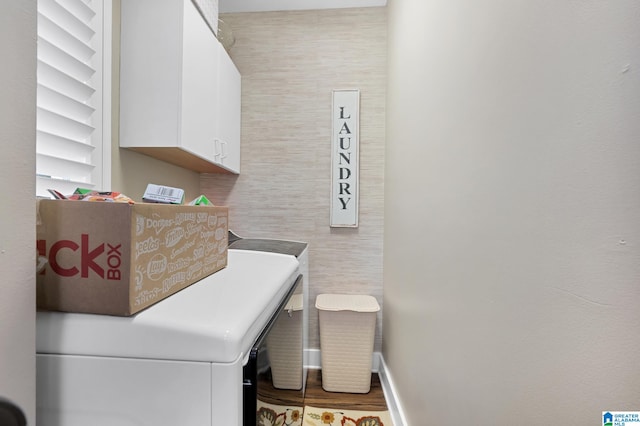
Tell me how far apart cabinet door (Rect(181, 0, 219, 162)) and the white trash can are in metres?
1.20

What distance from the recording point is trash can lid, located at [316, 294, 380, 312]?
186 cm

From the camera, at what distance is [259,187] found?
2.21 metres

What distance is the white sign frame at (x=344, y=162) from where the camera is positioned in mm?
2146

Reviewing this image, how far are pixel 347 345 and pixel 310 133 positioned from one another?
1.47 metres

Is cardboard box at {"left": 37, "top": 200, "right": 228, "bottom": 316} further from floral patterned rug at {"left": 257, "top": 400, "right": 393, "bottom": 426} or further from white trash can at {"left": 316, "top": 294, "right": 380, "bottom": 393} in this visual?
white trash can at {"left": 316, "top": 294, "right": 380, "bottom": 393}

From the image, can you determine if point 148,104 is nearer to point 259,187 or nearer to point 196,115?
point 196,115

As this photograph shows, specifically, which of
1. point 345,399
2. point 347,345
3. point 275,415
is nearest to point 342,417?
point 345,399

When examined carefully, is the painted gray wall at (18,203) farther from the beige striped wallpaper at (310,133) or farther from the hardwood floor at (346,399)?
the beige striped wallpaper at (310,133)

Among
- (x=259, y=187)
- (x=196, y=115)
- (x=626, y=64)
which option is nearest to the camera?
(x=626, y=64)

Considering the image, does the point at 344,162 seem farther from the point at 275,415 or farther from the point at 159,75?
the point at 275,415

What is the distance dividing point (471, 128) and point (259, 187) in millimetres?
1633

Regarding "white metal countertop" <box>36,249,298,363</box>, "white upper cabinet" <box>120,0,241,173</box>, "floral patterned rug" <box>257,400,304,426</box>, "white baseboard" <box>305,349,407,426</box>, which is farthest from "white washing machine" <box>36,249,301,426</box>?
"white baseboard" <box>305,349,407,426</box>

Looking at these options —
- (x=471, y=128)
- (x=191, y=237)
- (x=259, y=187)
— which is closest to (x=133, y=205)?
(x=191, y=237)

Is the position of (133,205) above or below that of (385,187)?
below
